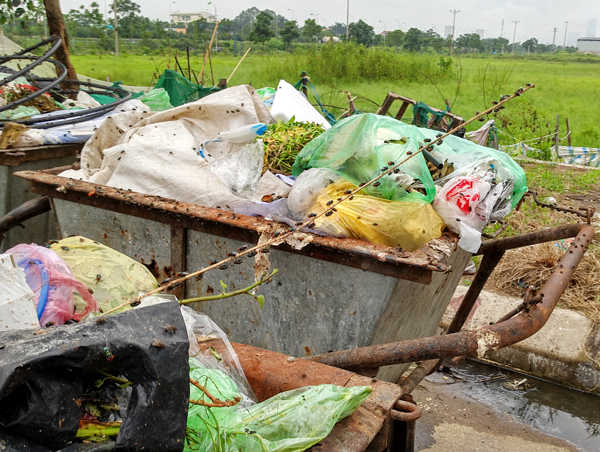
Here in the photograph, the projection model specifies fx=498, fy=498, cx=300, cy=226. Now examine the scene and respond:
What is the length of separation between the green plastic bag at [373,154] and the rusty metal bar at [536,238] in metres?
0.58

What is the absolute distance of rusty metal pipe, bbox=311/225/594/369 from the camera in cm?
138

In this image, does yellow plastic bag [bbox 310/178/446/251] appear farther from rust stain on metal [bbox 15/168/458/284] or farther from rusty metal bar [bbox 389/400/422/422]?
rusty metal bar [bbox 389/400/422/422]

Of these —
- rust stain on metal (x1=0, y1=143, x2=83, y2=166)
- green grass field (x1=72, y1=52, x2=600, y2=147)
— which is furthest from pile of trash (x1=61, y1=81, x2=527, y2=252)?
green grass field (x1=72, y1=52, x2=600, y2=147)

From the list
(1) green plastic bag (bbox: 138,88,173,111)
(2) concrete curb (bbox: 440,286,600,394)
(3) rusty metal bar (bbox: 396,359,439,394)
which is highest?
(1) green plastic bag (bbox: 138,88,173,111)

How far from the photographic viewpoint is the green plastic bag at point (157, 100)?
377 cm

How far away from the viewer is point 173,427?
0.96 m

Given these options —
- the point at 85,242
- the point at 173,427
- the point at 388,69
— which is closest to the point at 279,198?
the point at 85,242

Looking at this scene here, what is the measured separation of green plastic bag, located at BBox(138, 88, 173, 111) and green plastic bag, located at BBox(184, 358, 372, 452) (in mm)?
2938

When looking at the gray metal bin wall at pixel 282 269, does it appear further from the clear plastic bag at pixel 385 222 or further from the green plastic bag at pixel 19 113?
the green plastic bag at pixel 19 113

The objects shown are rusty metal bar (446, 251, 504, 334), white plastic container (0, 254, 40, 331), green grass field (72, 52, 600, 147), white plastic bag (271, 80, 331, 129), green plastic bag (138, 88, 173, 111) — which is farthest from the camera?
green grass field (72, 52, 600, 147)

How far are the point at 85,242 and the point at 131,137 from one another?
0.79 meters

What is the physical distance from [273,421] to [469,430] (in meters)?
2.37

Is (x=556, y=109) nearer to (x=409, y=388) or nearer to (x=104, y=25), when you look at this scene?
(x=409, y=388)

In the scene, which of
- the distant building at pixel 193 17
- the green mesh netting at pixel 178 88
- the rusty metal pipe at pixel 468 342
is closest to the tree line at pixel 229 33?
the distant building at pixel 193 17
